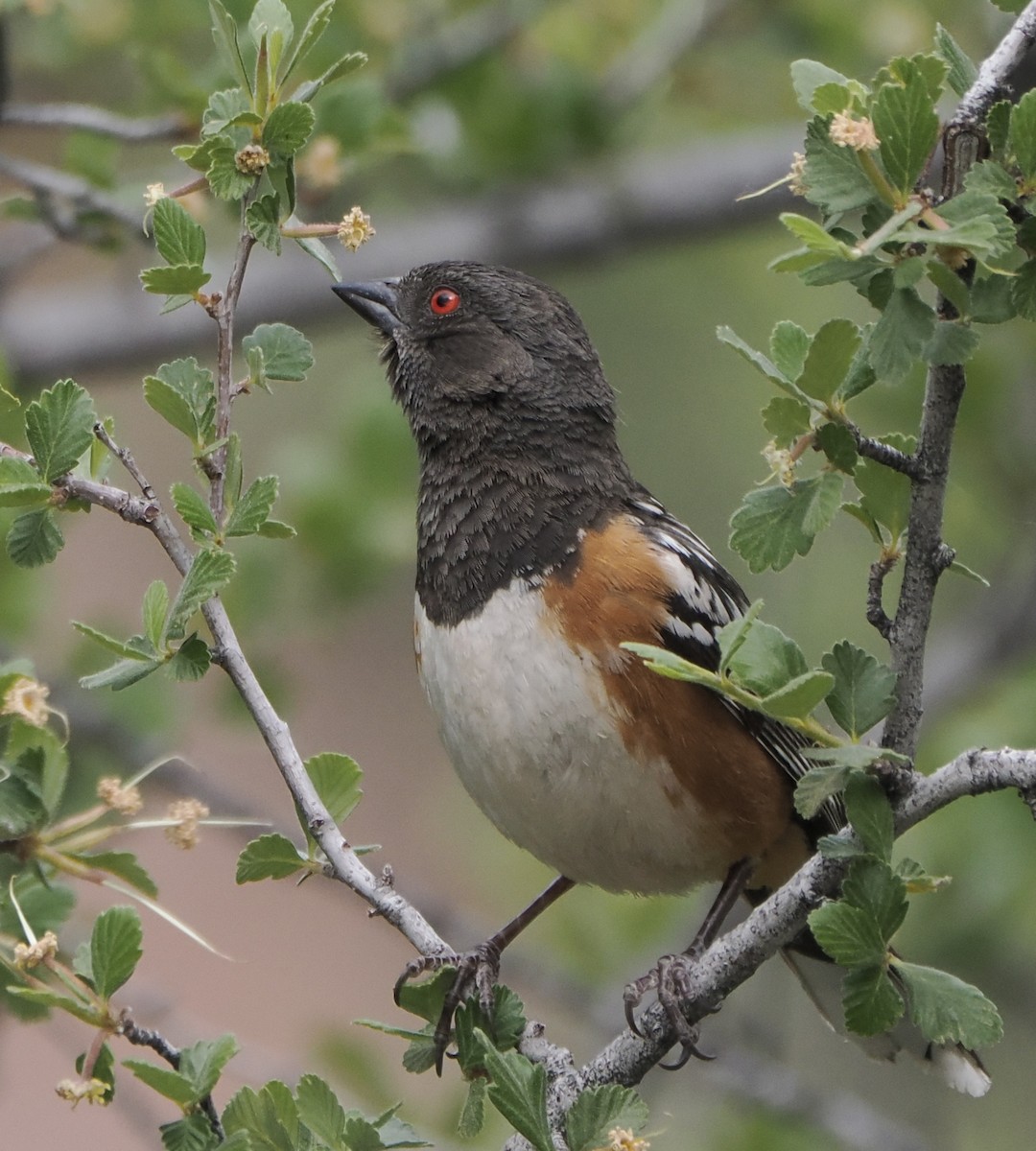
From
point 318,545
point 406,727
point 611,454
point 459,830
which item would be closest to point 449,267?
point 611,454

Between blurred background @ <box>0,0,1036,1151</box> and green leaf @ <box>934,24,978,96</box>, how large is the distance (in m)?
1.54

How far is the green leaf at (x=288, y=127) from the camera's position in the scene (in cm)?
203

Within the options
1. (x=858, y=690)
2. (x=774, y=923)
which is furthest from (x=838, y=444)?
(x=774, y=923)

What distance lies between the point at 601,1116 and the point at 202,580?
845 millimetres

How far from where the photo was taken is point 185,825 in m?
2.13

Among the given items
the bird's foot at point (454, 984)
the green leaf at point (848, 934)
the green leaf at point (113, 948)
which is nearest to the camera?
the green leaf at point (848, 934)

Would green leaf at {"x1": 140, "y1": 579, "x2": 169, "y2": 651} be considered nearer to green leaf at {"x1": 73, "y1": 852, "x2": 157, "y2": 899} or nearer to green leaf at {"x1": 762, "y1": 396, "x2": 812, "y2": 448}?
green leaf at {"x1": 73, "y1": 852, "x2": 157, "y2": 899}

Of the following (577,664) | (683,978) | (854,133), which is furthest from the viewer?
(577,664)

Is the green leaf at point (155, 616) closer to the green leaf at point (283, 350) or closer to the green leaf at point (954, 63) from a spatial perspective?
the green leaf at point (283, 350)

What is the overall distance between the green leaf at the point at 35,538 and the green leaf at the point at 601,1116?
3.28 feet

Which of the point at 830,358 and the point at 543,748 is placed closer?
the point at 830,358

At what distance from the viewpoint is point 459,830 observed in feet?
18.0

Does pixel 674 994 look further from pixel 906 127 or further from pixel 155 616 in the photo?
pixel 906 127

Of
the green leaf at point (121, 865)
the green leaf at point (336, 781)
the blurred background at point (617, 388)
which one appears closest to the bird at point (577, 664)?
the green leaf at point (336, 781)
